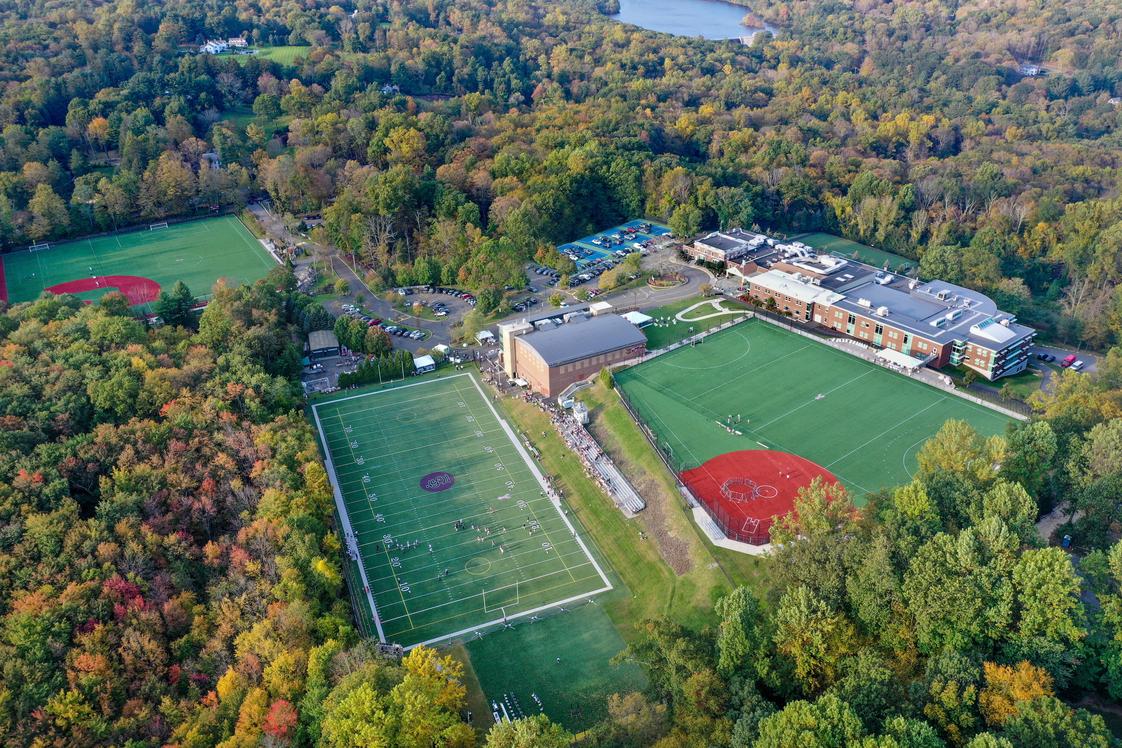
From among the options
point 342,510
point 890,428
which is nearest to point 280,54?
point 342,510

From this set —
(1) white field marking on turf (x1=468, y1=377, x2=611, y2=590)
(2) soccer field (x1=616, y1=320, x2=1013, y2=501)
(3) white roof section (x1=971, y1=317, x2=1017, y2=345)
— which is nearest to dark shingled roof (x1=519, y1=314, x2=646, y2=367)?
(2) soccer field (x1=616, y1=320, x2=1013, y2=501)

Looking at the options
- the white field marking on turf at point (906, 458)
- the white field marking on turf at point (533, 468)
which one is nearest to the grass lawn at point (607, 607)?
the white field marking on turf at point (533, 468)

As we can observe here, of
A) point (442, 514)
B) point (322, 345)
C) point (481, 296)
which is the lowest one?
point (442, 514)

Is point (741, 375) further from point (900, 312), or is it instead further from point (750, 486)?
point (900, 312)

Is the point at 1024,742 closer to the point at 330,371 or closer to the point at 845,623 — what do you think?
the point at 845,623

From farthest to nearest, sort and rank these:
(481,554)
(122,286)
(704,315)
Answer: (122,286)
(704,315)
(481,554)

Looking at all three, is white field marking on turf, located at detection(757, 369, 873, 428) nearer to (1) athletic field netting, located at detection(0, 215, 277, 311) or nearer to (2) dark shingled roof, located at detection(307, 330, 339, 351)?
(2) dark shingled roof, located at detection(307, 330, 339, 351)
